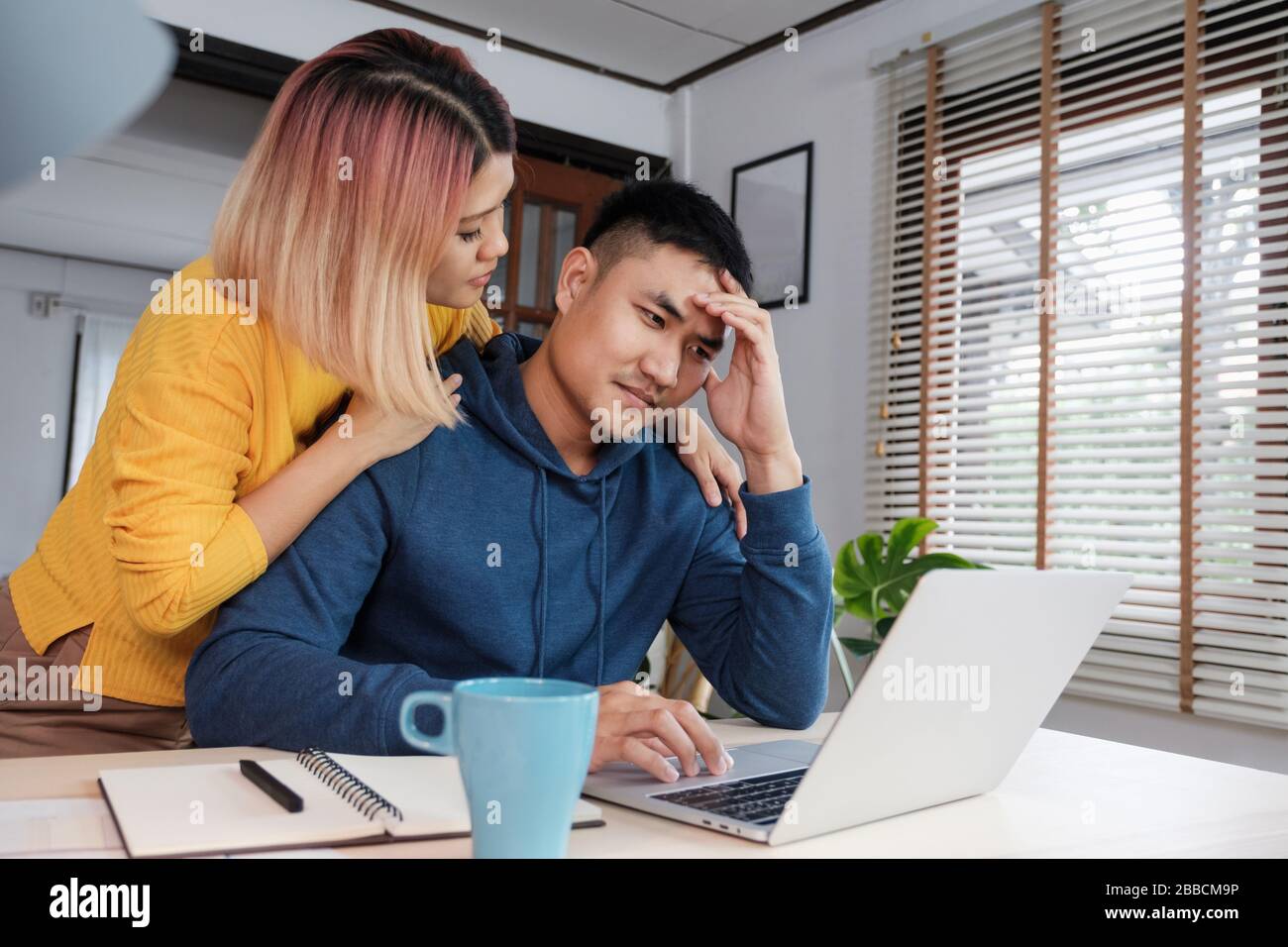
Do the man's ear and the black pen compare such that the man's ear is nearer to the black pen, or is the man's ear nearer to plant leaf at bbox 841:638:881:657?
the black pen

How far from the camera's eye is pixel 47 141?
26 centimetres

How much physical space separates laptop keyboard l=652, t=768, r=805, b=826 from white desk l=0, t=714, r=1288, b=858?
28mm

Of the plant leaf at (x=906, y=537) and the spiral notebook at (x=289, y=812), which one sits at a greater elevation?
the plant leaf at (x=906, y=537)

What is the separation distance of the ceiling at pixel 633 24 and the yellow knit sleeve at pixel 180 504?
2495 mm

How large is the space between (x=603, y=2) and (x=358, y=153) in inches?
89.2

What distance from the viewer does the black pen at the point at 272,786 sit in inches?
25.3

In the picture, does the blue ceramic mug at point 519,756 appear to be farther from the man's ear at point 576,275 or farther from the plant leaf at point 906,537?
the plant leaf at point 906,537

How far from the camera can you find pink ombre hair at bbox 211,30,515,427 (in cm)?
111

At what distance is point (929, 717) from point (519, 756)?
297 mm

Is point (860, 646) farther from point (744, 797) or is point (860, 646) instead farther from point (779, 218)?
point (744, 797)

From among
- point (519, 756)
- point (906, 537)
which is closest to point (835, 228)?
point (906, 537)

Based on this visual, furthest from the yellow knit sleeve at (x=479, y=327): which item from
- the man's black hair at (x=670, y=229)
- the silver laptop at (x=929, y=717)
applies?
the silver laptop at (x=929, y=717)

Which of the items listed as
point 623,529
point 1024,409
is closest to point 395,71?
point 623,529
